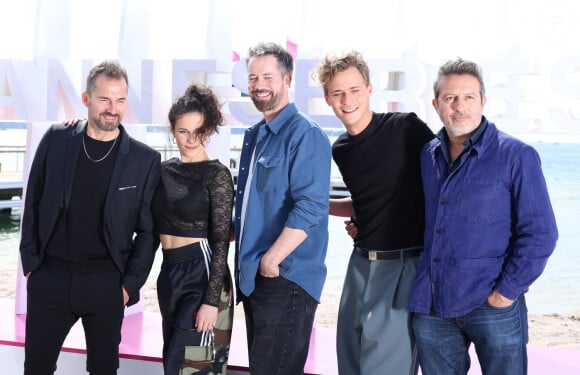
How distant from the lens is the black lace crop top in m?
2.55

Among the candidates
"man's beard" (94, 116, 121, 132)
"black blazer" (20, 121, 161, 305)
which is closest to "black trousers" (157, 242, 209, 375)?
"black blazer" (20, 121, 161, 305)

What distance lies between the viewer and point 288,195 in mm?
2467

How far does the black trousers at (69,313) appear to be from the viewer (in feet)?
8.40

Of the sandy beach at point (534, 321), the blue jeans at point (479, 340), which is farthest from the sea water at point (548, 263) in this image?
the blue jeans at point (479, 340)

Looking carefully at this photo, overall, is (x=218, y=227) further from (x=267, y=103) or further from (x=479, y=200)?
(x=479, y=200)

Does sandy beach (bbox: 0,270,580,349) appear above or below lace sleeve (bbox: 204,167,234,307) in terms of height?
below

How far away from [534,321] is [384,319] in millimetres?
9930

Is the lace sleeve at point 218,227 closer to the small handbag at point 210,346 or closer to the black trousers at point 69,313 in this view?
the small handbag at point 210,346

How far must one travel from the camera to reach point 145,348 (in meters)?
3.73

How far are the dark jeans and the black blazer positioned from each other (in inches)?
23.2

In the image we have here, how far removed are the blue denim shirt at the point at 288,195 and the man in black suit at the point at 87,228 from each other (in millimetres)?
502

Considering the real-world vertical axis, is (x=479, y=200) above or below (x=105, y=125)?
below

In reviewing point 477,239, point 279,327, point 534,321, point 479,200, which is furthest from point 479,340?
point 534,321

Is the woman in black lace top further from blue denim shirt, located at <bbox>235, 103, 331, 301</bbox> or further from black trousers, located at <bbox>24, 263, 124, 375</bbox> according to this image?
black trousers, located at <bbox>24, 263, 124, 375</bbox>
